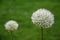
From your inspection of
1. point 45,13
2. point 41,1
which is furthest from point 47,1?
point 45,13

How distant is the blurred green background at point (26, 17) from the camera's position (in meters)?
2.85

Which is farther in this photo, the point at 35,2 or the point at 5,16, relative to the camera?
the point at 35,2

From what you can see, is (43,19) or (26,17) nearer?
(43,19)

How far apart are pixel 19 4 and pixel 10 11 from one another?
0.35 metres

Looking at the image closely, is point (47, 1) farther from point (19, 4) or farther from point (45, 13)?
point (45, 13)

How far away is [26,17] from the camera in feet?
11.1

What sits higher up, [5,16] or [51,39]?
[5,16]

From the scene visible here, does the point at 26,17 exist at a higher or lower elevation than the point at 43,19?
higher

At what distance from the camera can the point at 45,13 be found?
1363mm

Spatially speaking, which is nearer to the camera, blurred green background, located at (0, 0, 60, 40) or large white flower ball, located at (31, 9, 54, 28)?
large white flower ball, located at (31, 9, 54, 28)

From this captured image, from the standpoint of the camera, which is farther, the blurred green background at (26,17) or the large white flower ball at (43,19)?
the blurred green background at (26,17)

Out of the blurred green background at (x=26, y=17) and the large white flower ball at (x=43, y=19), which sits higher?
the blurred green background at (x=26, y=17)

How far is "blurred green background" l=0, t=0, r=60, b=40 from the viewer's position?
2.85 m

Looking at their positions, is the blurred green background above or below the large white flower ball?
above
